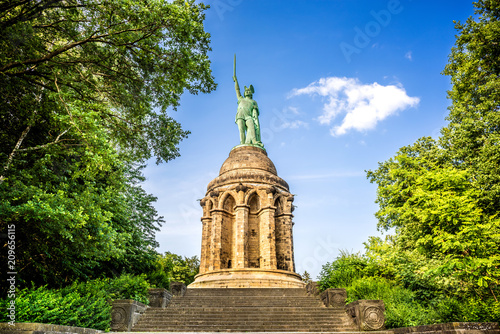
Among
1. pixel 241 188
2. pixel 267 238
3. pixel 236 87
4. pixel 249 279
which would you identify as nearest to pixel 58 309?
pixel 249 279

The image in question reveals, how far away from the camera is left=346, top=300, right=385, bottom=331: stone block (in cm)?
888

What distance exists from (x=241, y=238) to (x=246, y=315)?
796 centimetres

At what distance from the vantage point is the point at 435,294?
34.1 feet

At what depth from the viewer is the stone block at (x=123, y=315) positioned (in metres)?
9.07

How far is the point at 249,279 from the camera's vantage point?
54.2 feet

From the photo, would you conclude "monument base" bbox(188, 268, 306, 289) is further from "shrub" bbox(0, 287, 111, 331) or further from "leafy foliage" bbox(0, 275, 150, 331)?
"shrub" bbox(0, 287, 111, 331)

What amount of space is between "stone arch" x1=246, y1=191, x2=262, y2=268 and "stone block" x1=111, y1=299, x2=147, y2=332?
9779mm

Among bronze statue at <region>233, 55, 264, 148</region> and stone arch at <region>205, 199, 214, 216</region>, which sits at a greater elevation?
bronze statue at <region>233, 55, 264, 148</region>

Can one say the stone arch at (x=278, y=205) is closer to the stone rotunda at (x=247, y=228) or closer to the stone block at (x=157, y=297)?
the stone rotunda at (x=247, y=228)

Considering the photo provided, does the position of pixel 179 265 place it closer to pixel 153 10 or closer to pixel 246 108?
pixel 246 108

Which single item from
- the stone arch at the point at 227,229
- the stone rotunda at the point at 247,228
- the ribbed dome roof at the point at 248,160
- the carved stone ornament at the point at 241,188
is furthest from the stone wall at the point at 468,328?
the ribbed dome roof at the point at 248,160

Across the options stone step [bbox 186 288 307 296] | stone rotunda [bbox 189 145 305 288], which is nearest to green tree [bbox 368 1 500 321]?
stone step [bbox 186 288 307 296]

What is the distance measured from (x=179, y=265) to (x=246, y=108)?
14859 millimetres

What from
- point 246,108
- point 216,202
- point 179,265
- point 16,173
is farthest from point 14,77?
point 179,265
